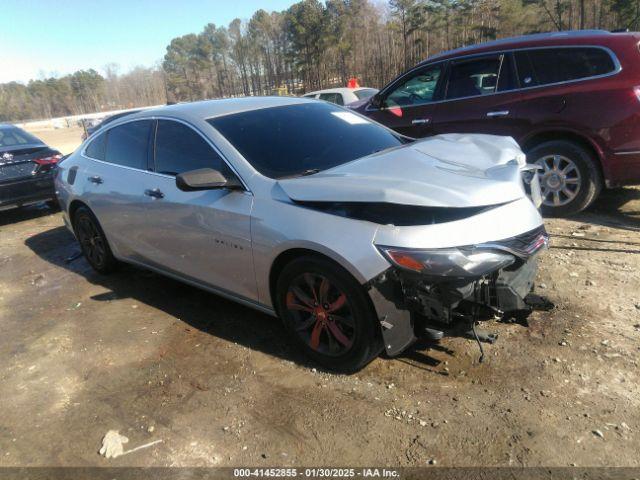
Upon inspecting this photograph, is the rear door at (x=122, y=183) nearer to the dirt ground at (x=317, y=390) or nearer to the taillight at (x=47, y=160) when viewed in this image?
the dirt ground at (x=317, y=390)

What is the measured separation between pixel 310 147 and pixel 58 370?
2.44 m

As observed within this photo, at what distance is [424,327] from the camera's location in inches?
108

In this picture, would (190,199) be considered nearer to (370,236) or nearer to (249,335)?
(249,335)

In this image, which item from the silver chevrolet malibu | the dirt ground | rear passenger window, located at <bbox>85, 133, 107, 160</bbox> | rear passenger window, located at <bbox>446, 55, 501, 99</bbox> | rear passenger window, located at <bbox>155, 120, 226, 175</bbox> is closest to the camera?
the dirt ground

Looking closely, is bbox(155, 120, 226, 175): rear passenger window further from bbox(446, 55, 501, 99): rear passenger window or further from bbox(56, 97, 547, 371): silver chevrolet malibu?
bbox(446, 55, 501, 99): rear passenger window

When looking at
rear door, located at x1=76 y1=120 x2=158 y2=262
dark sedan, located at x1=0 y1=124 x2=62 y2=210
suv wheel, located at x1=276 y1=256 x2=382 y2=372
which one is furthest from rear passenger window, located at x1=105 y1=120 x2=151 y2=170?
dark sedan, located at x1=0 y1=124 x2=62 y2=210

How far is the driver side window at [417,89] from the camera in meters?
6.32

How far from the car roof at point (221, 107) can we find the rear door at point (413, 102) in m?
2.48

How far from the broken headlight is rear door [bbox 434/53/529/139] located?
140 inches

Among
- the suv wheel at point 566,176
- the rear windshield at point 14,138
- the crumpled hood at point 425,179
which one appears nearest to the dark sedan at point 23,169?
the rear windshield at point 14,138

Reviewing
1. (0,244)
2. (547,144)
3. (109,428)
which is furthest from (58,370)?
(547,144)

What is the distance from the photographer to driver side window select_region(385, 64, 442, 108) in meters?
6.32

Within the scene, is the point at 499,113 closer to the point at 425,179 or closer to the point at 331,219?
the point at 425,179

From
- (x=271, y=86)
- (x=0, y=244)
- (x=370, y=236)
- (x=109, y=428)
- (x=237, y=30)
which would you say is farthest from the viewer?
(x=237, y=30)
